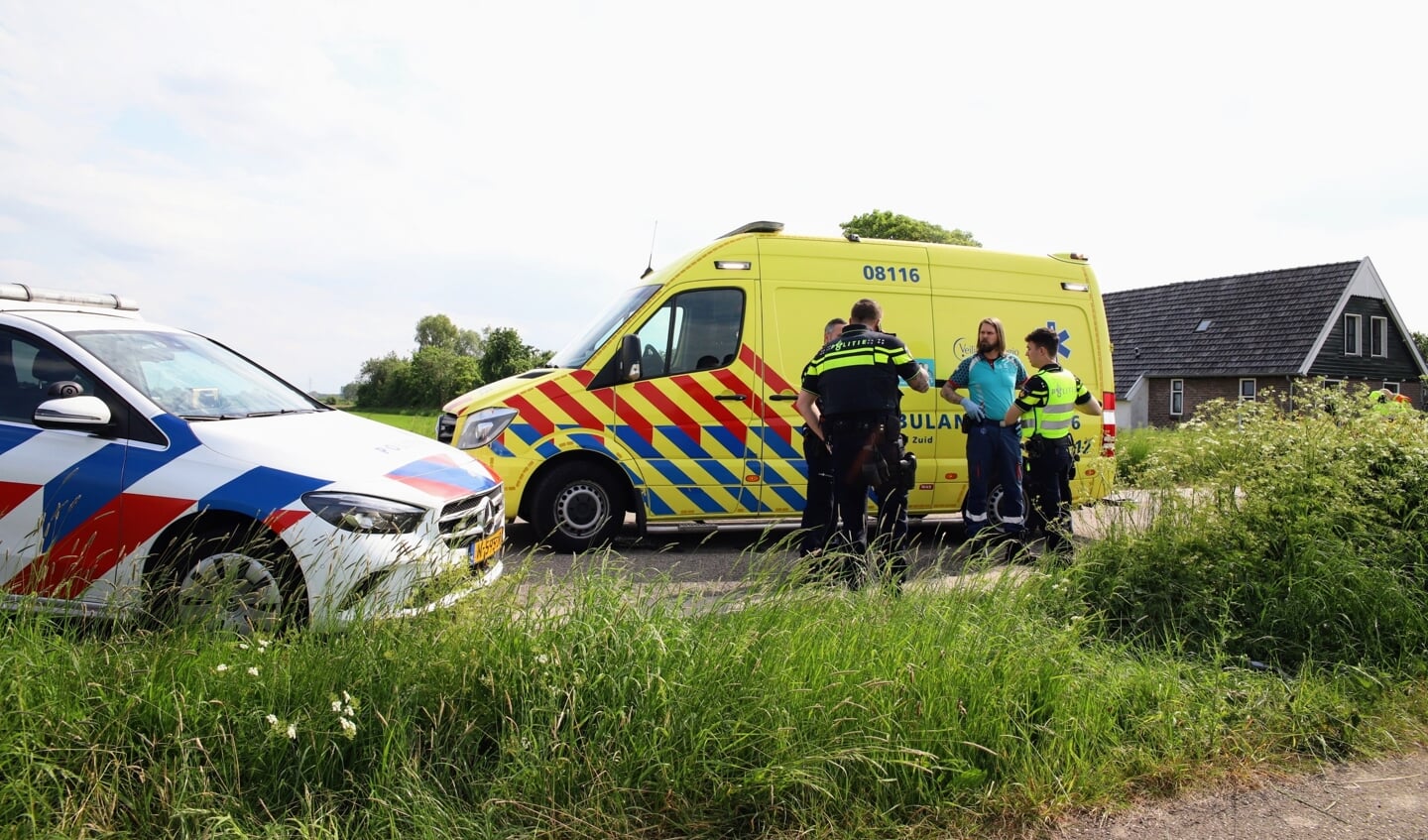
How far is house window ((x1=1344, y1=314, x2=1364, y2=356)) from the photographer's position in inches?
1141

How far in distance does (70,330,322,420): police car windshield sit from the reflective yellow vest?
4.69 metres

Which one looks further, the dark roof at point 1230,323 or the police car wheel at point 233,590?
the dark roof at point 1230,323

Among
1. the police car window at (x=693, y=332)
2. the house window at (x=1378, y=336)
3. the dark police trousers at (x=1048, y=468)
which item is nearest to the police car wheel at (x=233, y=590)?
the police car window at (x=693, y=332)

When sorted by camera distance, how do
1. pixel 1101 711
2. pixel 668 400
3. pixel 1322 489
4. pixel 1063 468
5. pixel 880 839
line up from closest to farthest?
pixel 880 839, pixel 1101 711, pixel 1322 489, pixel 1063 468, pixel 668 400

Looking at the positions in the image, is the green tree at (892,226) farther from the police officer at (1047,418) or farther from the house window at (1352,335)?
the police officer at (1047,418)

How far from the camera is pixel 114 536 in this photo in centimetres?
380

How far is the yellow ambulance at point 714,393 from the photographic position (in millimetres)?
6789

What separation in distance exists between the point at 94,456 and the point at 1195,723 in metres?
4.49

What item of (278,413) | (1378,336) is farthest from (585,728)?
(1378,336)

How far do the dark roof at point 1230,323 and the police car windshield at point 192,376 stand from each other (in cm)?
2965

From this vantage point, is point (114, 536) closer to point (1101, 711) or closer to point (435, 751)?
point (435, 751)

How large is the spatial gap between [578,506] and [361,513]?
121 inches

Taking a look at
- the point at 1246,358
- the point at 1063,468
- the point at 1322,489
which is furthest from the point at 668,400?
the point at 1246,358

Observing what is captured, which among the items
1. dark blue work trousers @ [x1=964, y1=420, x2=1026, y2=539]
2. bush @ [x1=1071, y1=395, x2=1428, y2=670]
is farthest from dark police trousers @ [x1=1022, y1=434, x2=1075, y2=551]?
bush @ [x1=1071, y1=395, x2=1428, y2=670]
